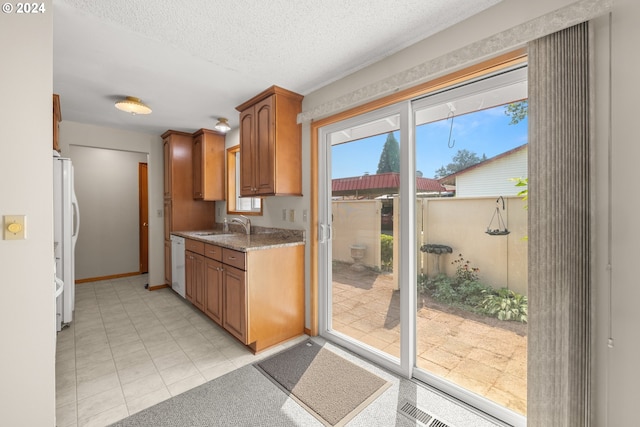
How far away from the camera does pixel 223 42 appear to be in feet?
6.53

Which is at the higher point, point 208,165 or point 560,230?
point 208,165

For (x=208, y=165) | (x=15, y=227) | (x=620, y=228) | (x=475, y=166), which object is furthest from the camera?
(x=208, y=165)

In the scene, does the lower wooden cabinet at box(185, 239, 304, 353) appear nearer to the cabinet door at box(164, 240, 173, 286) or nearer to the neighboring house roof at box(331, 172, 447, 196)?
the neighboring house roof at box(331, 172, 447, 196)

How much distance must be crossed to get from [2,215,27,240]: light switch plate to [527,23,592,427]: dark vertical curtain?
2.53 meters

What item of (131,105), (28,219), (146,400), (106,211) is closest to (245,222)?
(131,105)

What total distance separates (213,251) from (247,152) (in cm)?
113

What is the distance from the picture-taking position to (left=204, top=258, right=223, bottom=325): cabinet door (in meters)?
2.79

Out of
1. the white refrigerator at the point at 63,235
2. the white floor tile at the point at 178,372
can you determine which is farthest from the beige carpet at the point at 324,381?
the white refrigerator at the point at 63,235

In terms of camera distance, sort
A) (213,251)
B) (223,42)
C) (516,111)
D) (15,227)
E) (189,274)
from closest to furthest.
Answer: (15,227), (516,111), (223,42), (213,251), (189,274)

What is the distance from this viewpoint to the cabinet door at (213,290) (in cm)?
279

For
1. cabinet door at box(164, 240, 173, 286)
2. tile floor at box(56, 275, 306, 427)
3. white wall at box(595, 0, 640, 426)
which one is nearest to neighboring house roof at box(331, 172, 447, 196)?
white wall at box(595, 0, 640, 426)

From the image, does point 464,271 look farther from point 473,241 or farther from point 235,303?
point 235,303

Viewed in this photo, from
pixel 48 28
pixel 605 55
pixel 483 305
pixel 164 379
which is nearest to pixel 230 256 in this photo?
pixel 164 379

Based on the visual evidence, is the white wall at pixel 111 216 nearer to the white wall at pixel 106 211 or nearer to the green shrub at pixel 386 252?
the white wall at pixel 106 211
